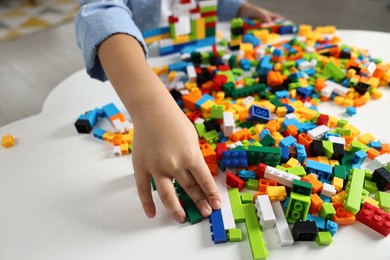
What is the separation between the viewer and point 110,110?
638 mm

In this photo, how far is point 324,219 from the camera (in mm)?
447

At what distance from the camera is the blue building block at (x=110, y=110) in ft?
2.07

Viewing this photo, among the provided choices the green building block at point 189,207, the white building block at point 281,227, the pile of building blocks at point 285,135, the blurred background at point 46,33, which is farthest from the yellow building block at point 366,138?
the blurred background at point 46,33

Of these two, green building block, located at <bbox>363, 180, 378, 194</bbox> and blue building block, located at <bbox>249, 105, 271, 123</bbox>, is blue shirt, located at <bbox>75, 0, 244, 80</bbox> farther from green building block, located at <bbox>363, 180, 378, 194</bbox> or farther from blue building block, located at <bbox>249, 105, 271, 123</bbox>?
green building block, located at <bbox>363, 180, 378, 194</bbox>

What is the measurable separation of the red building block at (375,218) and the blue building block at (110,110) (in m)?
0.44

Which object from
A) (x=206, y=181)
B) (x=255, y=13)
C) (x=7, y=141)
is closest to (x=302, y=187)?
(x=206, y=181)

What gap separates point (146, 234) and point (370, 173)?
1.14 feet

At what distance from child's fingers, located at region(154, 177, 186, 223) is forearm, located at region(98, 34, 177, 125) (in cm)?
9

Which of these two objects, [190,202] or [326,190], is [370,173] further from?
[190,202]

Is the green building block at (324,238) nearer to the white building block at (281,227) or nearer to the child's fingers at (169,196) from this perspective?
the white building block at (281,227)

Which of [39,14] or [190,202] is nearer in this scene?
[190,202]

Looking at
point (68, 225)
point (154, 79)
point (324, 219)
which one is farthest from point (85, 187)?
point (324, 219)

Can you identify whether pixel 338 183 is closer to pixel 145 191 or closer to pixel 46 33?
pixel 145 191

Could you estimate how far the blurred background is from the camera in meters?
1.24
